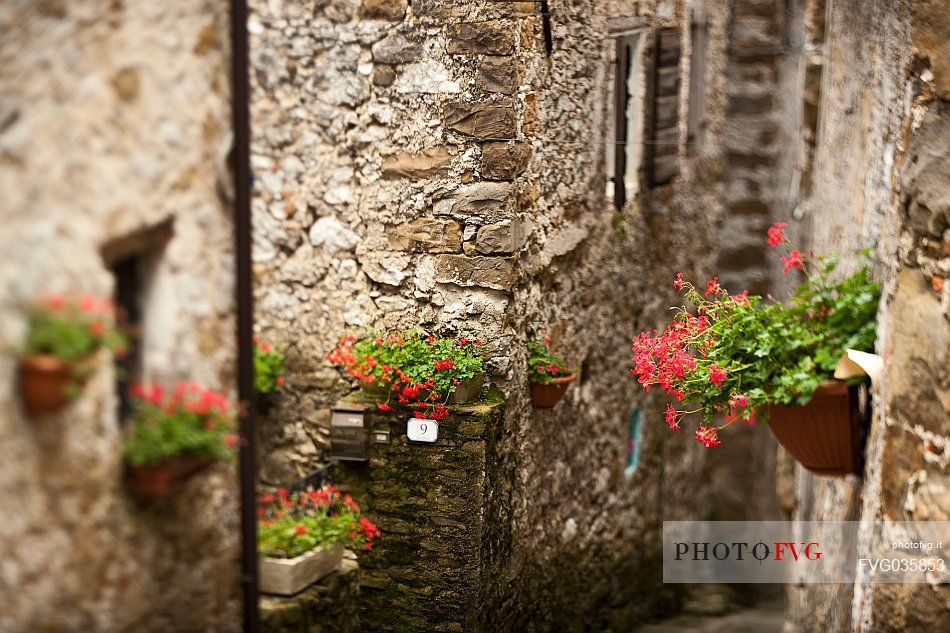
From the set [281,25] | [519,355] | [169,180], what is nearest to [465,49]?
[281,25]

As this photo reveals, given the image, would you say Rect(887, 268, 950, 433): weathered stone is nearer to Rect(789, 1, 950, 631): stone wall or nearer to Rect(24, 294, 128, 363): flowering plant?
Rect(789, 1, 950, 631): stone wall

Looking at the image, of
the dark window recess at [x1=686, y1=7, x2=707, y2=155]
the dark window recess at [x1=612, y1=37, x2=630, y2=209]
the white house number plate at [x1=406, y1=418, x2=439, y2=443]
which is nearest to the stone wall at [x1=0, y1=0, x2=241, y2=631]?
the white house number plate at [x1=406, y1=418, x2=439, y2=443]

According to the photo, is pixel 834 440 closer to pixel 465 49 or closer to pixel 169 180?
pixel 465 49

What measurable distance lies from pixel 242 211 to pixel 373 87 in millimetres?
1781

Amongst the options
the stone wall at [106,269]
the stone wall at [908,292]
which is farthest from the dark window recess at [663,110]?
the stone wall at [106,269]

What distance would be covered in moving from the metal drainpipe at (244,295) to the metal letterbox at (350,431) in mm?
1480

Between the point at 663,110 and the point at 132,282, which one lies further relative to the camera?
the point at 663,110

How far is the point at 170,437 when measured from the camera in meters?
2.70

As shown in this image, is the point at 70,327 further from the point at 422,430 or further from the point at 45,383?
the point at 422,430

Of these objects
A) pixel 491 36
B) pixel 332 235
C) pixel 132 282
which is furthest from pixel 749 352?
pixel 132 282

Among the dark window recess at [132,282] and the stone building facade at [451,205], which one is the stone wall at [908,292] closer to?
the stone building facade at [451,205]

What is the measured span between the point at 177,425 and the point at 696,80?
6782 millimetres

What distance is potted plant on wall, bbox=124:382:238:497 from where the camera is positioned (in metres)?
2.65

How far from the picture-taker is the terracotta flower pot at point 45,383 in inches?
91.2
